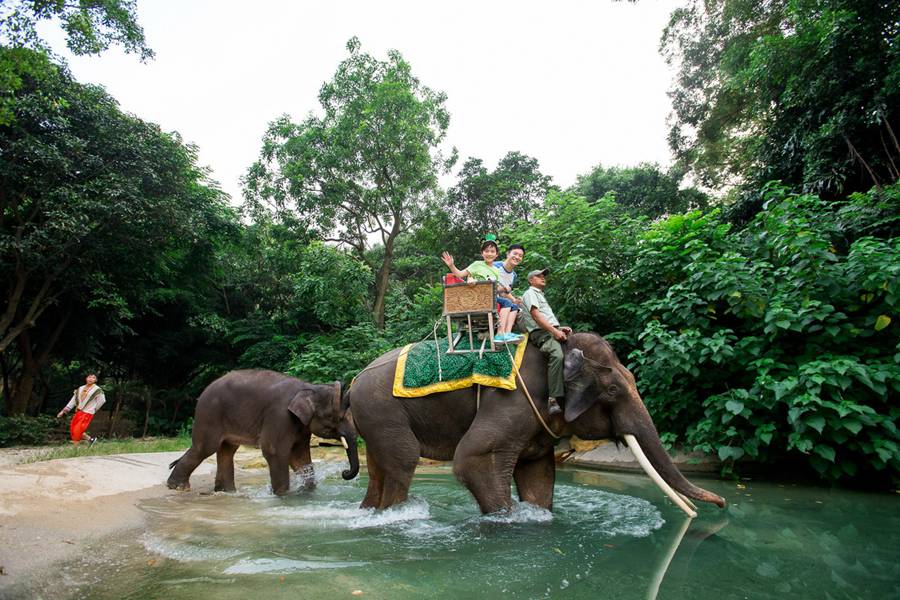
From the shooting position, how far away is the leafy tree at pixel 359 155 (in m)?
17.0

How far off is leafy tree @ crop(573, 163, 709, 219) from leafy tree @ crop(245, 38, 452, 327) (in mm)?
7005

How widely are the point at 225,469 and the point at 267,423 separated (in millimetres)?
960

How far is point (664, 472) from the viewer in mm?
4465

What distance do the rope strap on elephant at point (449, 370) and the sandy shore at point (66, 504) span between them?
2.71 m

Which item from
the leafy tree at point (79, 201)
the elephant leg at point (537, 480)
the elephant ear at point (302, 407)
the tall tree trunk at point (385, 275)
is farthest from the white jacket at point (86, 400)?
the elephant leg at point (537, 480)

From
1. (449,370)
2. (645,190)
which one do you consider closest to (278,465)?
(449,370)

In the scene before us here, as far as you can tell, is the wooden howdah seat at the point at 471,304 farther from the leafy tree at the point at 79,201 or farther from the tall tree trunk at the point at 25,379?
the tall tree trunk at the point at 25,379

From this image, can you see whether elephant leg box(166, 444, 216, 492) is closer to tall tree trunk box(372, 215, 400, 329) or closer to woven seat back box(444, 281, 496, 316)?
woven seat back box(444, 281, 496, 316)

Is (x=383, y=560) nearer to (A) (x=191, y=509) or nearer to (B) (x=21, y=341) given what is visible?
(A) (x=191, y=509)

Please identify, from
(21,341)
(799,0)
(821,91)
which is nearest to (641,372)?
(821,91)

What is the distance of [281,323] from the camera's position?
63.3 feet

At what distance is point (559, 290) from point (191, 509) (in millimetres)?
7227

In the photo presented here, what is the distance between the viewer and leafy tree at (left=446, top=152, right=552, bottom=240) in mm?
21578

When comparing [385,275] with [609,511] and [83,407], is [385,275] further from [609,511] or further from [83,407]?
[609,511]
